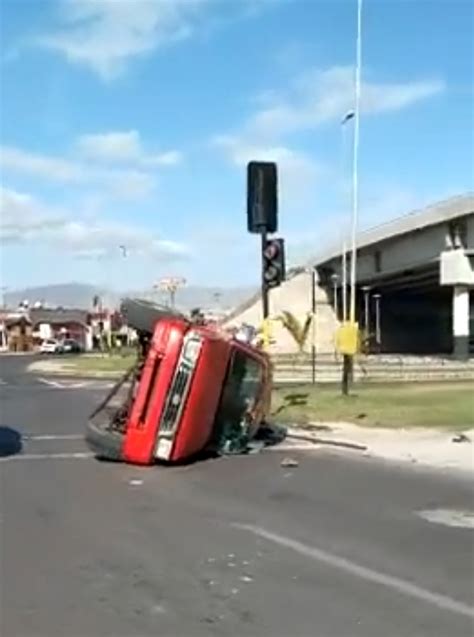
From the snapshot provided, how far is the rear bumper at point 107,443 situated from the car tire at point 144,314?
1.57 m

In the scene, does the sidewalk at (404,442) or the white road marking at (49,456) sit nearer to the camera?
the sidewalk at (404,442)

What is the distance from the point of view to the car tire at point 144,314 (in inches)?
671

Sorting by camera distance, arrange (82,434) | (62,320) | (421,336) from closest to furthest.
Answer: (82,434)
(421,336)
(62,320)

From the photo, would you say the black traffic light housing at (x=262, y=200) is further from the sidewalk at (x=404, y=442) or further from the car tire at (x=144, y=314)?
the car tire at (x=144, y=314)

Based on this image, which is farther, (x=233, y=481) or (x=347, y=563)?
(x=233, y=481)

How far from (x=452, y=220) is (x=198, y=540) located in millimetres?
54321

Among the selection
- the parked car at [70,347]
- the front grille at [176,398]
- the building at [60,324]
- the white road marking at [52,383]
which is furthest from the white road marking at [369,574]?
the building at [60,324]

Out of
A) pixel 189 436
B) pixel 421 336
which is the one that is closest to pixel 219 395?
pixel 189 436

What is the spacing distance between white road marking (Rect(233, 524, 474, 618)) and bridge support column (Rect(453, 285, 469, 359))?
58.2 meters

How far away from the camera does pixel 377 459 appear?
55.8ft

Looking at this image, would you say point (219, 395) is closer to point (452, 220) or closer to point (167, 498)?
point (167, 498)

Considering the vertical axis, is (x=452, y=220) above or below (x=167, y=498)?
above

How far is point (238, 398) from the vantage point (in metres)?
17.4

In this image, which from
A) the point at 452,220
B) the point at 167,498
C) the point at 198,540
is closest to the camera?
the point at 198,540
